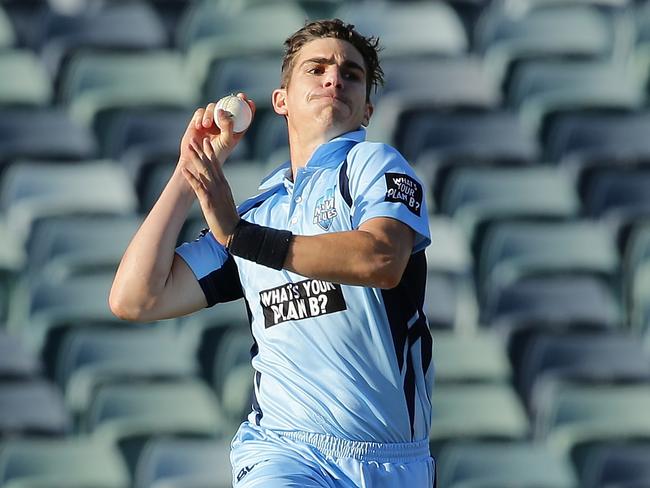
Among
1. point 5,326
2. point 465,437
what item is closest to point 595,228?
point 465,437

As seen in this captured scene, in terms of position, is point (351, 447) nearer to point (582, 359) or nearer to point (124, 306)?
point (124, 306)

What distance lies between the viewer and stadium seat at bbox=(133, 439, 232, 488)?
5.80 meters

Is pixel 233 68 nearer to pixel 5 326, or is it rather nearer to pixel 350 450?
pixel 5 326

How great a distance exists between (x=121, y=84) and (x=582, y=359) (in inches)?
A: 122

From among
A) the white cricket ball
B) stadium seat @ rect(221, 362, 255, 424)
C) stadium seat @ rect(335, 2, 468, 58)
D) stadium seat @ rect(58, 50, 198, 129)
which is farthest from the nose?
stadium seat @ rect(335, 2, 468, 58)

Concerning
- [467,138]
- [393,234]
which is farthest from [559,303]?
[393,234]

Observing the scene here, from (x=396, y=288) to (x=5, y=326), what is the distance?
3771mm

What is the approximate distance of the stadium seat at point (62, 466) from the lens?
584 cm

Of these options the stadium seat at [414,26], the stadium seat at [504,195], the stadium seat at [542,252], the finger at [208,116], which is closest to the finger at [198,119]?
the finger at [208,116]

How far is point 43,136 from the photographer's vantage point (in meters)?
7.60

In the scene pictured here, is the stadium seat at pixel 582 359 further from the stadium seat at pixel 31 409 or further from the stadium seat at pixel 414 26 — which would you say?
the stadium seat at pixel 414 26

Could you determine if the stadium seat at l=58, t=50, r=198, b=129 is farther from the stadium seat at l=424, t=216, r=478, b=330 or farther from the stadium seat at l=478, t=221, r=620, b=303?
the stadium seat at l=478, t=221, r=620, b=303

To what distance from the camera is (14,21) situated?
8688 mm

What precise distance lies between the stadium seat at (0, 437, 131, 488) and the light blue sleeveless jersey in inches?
100
